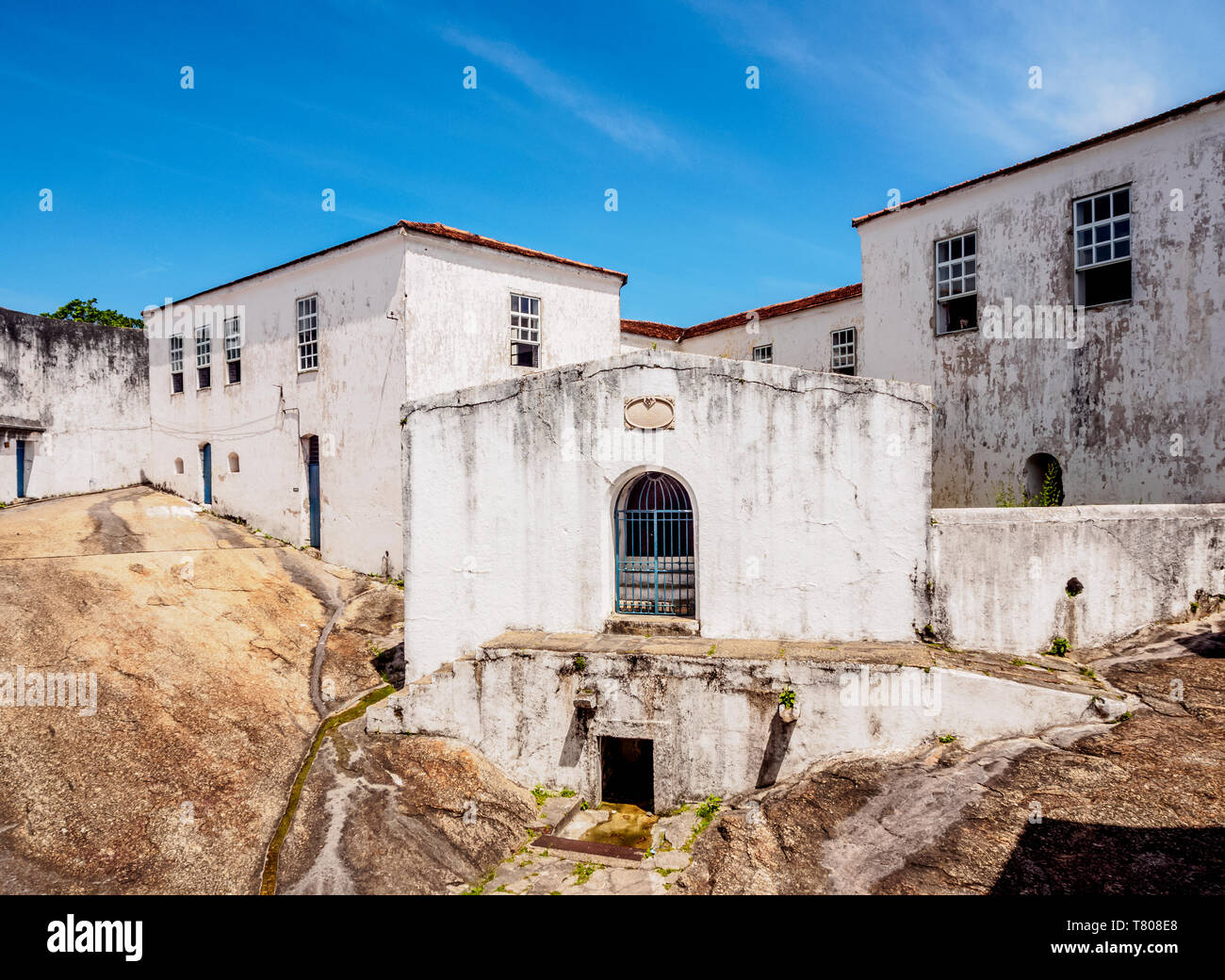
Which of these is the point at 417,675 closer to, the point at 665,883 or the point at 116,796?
the point at 116,796

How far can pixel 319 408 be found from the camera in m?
17.0

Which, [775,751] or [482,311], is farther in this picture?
[482,311]

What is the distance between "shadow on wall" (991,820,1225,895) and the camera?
16.9 feet

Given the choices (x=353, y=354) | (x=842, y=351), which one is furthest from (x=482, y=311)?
(x=842, y=351)

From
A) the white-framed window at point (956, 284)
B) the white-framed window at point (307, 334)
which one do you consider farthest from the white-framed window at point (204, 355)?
the white-framed window at point (956, 284)

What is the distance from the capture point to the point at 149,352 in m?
22.1

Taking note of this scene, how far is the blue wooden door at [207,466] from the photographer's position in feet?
66.2

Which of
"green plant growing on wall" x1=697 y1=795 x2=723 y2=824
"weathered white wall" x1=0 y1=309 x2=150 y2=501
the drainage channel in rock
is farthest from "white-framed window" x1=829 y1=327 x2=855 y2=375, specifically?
"weathered white wall" x1=0 y1=309 x2=150 y2=501

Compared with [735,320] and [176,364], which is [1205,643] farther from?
[176,364]

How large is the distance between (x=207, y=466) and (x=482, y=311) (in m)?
9.90

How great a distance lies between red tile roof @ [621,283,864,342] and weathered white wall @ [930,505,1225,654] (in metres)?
10.2

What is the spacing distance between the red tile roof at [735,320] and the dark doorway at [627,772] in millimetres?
12608
